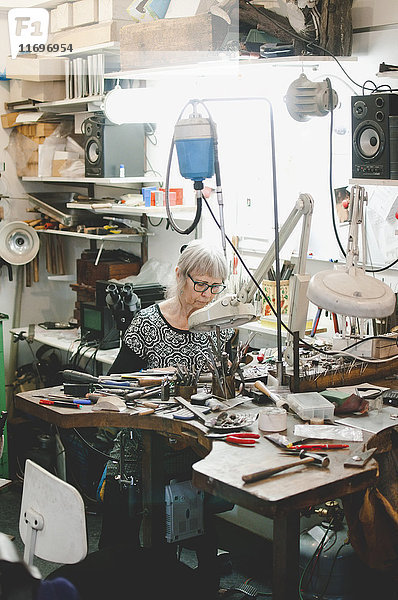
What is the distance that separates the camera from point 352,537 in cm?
230

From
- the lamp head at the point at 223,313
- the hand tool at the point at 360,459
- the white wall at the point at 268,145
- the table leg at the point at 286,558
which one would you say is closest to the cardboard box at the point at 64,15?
the white wall at the point at 268,145

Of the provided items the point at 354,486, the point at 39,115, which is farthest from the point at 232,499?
the point at 39,115

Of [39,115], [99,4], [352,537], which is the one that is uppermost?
[99,4]

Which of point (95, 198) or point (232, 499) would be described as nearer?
point (232, 499)

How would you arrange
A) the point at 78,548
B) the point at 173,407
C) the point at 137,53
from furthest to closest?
the point at 137,53
the point at 173,407
the point at 78,548

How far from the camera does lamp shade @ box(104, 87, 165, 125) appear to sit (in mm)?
4055

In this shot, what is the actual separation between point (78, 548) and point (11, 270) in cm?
393

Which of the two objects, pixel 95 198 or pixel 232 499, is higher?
pixel 95 198

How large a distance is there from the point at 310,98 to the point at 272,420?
1453 millimetres

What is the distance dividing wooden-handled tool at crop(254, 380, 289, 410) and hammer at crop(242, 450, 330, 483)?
36 centimetres

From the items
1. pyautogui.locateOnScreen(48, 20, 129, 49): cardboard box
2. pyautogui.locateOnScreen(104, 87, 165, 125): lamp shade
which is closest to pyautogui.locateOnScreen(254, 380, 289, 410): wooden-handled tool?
pyautogui.locateOnScreen(104, 87, 165, 125): lamp shade

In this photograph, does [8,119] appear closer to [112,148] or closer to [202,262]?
[112,148]

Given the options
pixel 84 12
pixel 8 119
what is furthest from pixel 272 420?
pixel 8 119

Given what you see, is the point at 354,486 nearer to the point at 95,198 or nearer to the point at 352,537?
the point at 352,537
